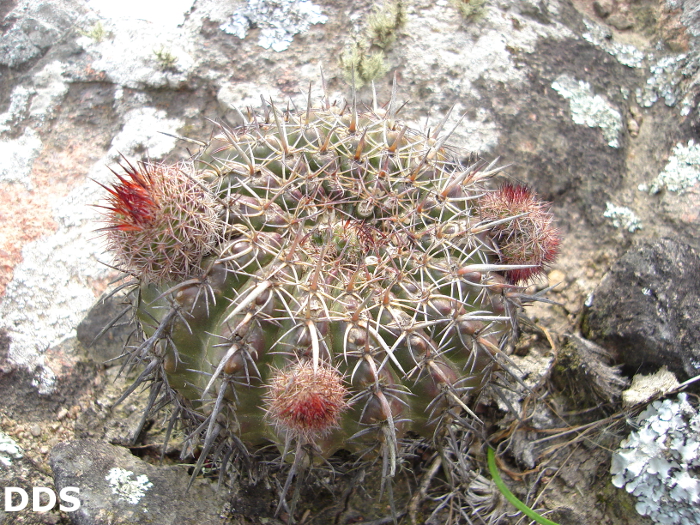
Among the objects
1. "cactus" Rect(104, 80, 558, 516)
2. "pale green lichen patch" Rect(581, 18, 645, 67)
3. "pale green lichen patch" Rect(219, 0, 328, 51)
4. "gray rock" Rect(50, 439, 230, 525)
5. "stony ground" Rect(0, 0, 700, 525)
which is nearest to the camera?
"cactus" Rect(104, 80, 558, 516)

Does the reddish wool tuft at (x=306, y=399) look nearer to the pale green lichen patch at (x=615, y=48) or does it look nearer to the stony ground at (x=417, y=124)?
the stony ground at (x=417, y=124)

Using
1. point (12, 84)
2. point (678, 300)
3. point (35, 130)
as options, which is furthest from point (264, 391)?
point (12, 84)

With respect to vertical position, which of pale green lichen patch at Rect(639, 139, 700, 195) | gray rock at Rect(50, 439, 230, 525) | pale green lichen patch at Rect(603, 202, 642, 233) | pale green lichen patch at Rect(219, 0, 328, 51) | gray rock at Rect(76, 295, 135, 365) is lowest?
gray rock at Rect(50, 439, 230, 525)

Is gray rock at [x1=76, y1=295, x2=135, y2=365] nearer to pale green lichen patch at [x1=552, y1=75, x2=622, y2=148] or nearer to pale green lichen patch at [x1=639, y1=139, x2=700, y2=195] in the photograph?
pale green lichen patch at [x1=552, y1=75, x2=622, y2=148]

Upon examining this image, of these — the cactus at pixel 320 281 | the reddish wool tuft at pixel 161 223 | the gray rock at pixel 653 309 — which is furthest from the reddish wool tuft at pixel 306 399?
the gray rock at pixel 653 309

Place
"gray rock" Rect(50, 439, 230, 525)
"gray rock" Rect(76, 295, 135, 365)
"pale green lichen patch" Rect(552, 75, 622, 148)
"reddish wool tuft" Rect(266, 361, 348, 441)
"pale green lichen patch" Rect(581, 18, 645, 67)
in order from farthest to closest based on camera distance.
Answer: "pale green lichen patch" Rect(581, 18, 645, 67), "pale green lichen patch" Rect(552, 75, 622, 148), "gray rock" Rect(76, 295, 135, 365), "gray rock" Rect(50, 439, 230, 525), "reddish wool tuft" Rect(266, 361, 348, 441)

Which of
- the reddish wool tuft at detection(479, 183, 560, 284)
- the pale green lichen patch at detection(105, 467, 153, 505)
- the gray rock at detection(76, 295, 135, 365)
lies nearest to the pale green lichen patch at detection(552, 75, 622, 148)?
the reddish wool tuft at detection(479, 183, 560, 284)

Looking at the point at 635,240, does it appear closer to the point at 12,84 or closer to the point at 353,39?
the point at 353,39

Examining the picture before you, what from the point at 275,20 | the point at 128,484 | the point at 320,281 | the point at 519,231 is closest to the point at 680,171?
the point at 519,231
